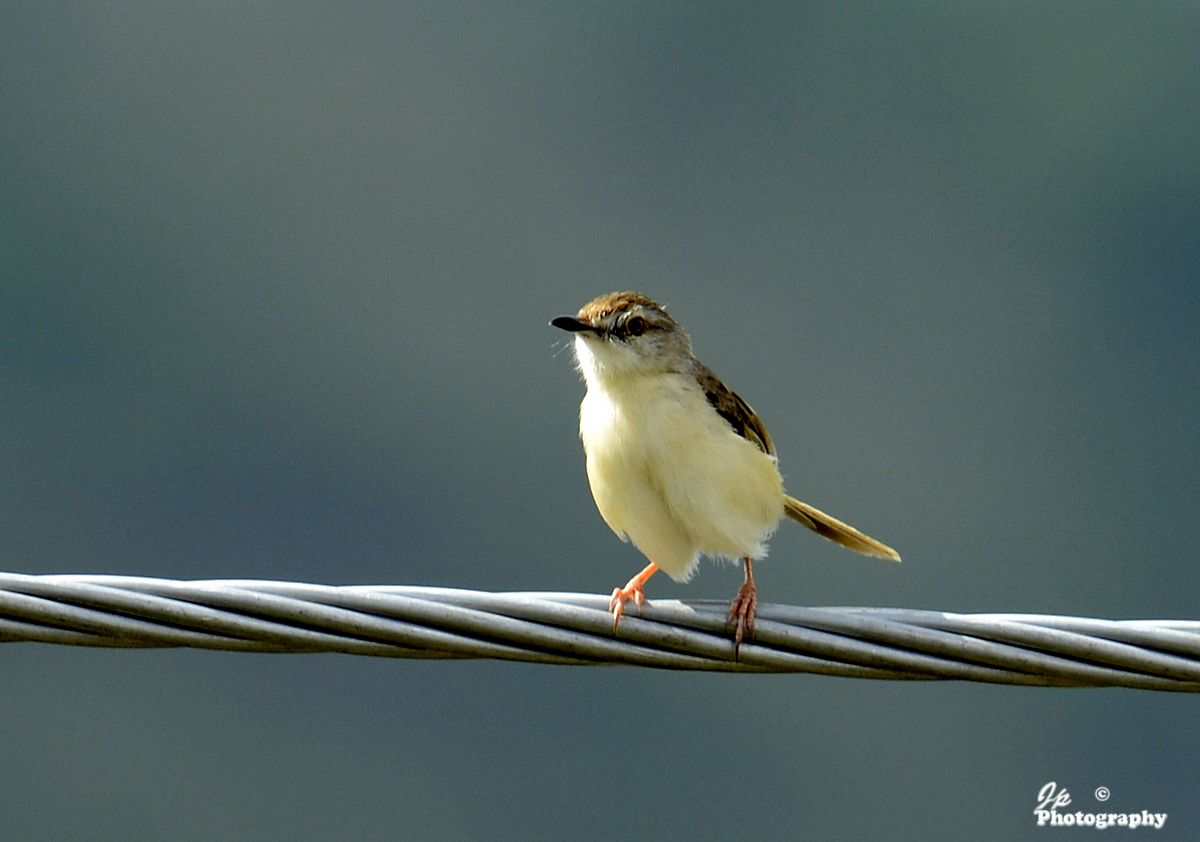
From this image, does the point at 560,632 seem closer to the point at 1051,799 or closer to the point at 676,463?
the point at 676,463

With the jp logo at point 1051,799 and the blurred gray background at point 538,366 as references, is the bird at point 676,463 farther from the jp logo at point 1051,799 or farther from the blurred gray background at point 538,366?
the blurred gray background at point 538,366

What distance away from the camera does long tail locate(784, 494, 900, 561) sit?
593cm

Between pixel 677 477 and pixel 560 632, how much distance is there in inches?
88.6

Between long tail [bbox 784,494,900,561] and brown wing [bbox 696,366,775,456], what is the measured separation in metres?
0.32

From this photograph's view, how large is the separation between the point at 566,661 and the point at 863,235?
278 feet

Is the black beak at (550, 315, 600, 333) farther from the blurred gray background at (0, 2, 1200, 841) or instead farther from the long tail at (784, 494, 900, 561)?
the blurred gray background at (0, 2, 1200, 841)

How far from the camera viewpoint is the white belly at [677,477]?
5.39 meters

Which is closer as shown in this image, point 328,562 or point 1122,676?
point 1122,676

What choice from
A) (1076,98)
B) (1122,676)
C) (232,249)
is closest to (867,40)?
(1076,98)

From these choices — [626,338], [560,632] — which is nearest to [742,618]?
[560,632]

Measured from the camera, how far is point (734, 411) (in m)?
5.92

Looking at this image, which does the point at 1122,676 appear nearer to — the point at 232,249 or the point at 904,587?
the point at 904,587

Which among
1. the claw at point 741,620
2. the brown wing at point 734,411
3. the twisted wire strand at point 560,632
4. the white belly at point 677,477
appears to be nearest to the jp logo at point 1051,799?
the white belly at point 677,477

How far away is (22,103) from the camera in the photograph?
76312 millimetres
